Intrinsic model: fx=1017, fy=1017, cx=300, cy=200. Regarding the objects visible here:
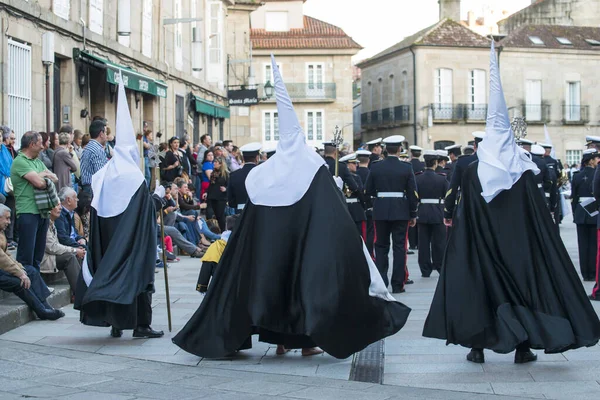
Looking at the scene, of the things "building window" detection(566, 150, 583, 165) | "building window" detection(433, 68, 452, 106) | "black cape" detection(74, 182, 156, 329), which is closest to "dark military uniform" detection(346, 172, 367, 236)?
"black cape" detection(74, 182, 156, 329)

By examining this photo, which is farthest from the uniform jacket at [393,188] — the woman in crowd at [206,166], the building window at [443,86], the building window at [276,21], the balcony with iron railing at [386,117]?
the building window at [276,21]

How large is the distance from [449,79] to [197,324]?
49.8m

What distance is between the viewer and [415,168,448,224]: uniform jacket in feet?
49.7

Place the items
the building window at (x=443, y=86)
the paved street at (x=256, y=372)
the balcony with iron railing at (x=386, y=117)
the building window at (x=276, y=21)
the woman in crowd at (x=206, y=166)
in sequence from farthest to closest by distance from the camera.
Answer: the balcony with iron railing at (x=386, y=117) → the building window at (x=276, y=21) → the building window at (x=443, y=86) → the woman in crowd at (x=206, y=166) → the paved street at (x=256, y=372)

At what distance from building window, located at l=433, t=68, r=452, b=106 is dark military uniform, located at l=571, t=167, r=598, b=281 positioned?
139 feet

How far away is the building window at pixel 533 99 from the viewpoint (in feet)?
188

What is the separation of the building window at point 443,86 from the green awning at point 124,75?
3384 centimetres

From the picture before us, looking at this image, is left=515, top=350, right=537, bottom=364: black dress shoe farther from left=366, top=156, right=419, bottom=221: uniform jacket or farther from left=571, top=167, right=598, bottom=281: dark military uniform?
left=571, top=167, right=598, bottom=281: dark military uniform

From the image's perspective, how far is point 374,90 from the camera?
62.7 m

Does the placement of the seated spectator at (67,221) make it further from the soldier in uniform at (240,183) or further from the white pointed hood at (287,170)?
the white pointed hood at (287,170)

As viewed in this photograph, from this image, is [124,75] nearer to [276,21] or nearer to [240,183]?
[240,183]

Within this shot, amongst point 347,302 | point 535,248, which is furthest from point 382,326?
point 535,248

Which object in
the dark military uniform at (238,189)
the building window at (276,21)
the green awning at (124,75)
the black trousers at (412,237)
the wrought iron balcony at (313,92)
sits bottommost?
the black trousers at (412,237)

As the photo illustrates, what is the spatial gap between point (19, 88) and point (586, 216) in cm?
930
